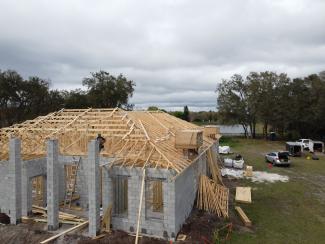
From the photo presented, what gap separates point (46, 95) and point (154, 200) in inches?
1502

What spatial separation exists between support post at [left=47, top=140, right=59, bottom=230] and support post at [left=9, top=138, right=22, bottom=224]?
5.69 ft

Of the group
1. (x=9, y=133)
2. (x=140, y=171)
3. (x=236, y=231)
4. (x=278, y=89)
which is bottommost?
(x=236, y=231)

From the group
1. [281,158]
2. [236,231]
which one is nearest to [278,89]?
[281,158]

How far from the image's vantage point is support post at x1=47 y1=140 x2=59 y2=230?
13.8m

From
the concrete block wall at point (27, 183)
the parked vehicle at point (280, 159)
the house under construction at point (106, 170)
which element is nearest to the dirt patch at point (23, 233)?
the house under construction at point (106, 170)

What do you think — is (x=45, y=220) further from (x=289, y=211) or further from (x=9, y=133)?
(x=289, y=211)

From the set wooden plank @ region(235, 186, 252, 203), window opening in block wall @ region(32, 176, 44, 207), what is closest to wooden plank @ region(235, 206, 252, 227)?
wooden plank @ region(235, 186, 252, 203)

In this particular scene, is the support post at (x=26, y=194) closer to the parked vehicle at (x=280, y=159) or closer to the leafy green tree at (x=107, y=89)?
the parked vehicle at (x=280, y=159)

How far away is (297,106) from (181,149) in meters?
35.7

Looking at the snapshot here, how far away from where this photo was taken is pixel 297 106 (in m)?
46.2

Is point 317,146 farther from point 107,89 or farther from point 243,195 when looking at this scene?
point 107,89

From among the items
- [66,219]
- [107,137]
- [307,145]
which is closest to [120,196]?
[66,219]

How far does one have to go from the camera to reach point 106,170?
1379 centimetres

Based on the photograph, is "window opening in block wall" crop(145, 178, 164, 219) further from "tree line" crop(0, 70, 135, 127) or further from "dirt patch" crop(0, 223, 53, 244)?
"tree line" crop(0, 70, 135, 127)
